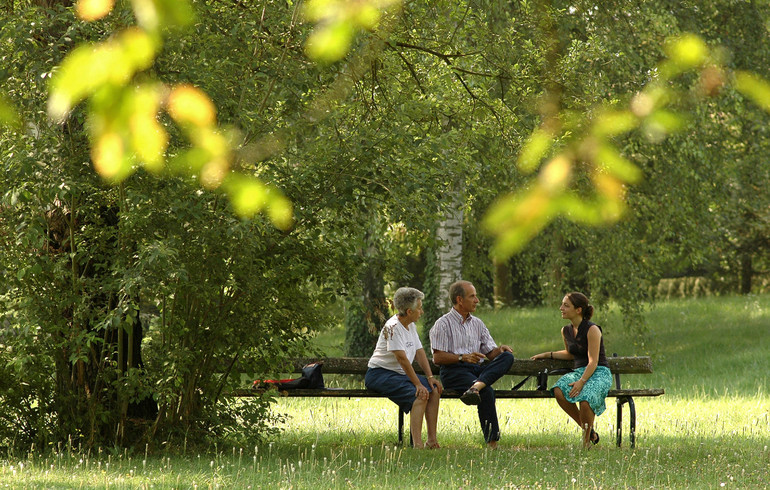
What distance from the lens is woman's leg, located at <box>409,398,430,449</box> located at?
6.91 meters

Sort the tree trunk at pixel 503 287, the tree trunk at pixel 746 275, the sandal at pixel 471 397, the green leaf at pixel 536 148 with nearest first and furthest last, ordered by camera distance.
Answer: the green leaf at pixel 536 148
the sandal at pixel 471 397
the tree trunk at pixel 503 287
the tree trunk at pixel 746 275

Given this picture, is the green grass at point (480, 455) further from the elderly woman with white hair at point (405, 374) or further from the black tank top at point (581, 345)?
the black tank top at point (581, 345)

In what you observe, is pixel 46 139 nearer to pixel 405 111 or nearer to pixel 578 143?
pixel 405 111

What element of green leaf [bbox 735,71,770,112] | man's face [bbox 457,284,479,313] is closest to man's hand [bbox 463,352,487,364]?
man's face [bbox 457,284,479,313]

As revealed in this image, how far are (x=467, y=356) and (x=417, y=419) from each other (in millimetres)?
654

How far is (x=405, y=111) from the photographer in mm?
6820

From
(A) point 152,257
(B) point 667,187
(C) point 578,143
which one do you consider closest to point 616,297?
(B) point 667,187

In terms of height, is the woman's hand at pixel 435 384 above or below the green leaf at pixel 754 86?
below

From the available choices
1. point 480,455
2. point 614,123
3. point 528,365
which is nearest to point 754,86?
point 614,123

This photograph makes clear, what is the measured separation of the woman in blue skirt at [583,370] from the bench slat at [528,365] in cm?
11

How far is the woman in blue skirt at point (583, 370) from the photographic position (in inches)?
278

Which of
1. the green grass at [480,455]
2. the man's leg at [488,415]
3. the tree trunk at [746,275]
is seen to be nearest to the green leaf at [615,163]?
the green grass at [480,455]

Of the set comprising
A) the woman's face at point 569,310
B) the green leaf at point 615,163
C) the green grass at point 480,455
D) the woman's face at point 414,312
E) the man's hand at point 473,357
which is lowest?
the green grass at point 480,455

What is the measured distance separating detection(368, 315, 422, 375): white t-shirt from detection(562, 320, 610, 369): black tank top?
3.90 feet
